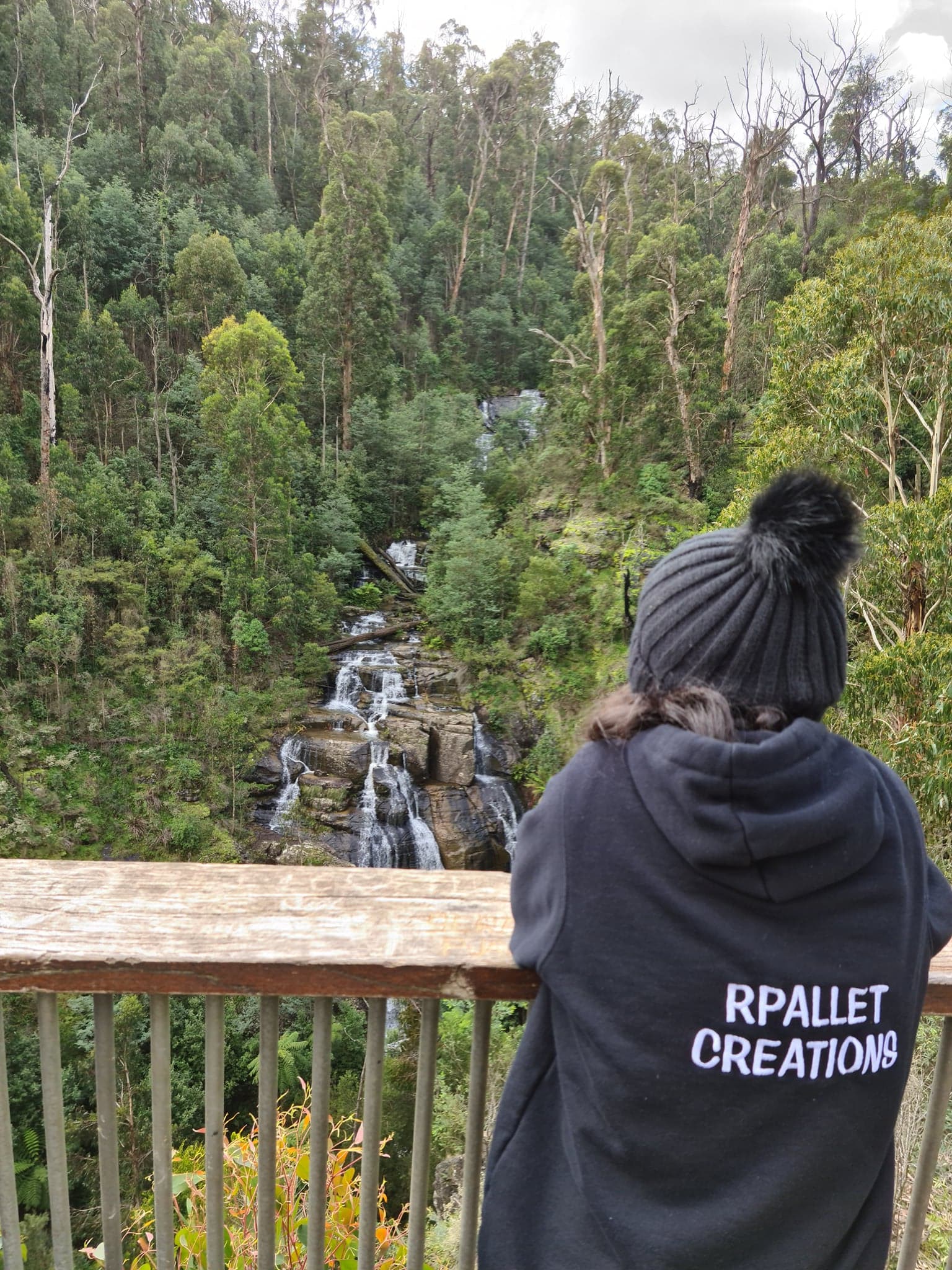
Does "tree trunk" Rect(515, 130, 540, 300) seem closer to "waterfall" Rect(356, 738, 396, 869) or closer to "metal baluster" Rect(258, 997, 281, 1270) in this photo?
"waterfall" Rect(356, 738, 396, 869)

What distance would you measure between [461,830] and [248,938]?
11494mm

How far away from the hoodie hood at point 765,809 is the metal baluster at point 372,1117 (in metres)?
0.52

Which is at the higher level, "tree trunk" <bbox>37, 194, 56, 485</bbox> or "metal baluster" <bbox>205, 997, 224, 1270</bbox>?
"tree trunk" <bbox>37, 194, 56, 485</bbox>

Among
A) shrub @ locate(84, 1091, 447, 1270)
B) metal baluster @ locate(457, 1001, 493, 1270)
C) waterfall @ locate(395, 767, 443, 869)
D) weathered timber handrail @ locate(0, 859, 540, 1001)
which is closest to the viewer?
weathered timber handrail @ locate(0, 859, 540, 1001)

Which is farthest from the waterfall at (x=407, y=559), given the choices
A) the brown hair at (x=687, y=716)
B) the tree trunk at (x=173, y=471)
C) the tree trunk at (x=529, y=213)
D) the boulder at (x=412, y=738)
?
the tree trunk at (x=529, y=213)

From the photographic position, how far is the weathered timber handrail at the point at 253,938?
983 mm

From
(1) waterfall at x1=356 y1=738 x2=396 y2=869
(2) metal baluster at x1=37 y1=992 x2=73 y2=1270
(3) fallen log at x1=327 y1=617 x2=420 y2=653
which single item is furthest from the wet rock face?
(2) metal baluster at x1=37 y1=992 x2=73 y2=1270

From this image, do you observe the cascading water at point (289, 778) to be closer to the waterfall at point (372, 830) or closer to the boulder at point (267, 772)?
the boulder at point (267, 772)

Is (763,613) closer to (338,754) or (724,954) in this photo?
(724,954)

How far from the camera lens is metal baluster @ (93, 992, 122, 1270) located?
1051mm

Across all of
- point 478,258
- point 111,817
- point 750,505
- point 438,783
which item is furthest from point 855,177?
point 750,505

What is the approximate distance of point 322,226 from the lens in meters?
20.7

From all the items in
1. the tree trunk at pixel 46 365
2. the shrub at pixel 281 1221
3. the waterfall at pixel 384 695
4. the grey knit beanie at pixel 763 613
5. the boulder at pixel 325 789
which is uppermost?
the tree trunk at pixel 46 365

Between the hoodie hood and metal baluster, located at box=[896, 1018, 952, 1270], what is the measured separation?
0.56 m
